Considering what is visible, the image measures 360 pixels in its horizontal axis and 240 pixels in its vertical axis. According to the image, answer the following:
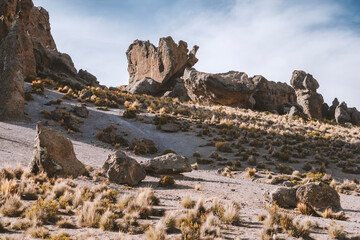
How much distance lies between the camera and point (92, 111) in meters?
27.0

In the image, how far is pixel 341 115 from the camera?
48719 mm

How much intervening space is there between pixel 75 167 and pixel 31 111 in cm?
1540

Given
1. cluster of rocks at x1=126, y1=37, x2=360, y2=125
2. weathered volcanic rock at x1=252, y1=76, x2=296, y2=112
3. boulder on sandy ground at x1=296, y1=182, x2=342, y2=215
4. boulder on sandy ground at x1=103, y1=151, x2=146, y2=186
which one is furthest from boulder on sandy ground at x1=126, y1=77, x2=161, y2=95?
boulder on sandy ground at x1=296, y1=182, x2=342, y2=215

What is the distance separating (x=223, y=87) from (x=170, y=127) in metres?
20.3

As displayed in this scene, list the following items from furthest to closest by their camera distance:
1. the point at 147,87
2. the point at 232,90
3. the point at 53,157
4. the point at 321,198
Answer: the point at 147,87 → the point at 232,90 → the point at 53,157 → the point at 321,198

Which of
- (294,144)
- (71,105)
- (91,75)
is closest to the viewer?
(294,144)

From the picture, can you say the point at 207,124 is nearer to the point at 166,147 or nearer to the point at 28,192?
the point at 166,147

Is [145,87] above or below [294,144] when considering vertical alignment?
above

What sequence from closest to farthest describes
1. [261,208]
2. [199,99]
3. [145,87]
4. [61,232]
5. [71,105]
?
[61,232], [261,208], [71,105], [199,99], [145,87]

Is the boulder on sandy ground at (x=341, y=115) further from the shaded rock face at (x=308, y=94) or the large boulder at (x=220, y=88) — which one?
the large boulder at (x=220, y=88)

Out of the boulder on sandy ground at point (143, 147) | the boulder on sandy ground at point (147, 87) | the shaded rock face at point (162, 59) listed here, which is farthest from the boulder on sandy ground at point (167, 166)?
the shaded rock face at point (162, 59)

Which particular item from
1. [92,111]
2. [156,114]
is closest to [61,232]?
[92,111]

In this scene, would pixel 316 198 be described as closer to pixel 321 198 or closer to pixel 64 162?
pixel 321 198

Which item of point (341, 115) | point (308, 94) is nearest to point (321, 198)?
point (341, 115)
